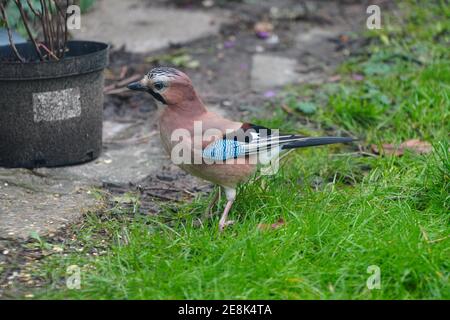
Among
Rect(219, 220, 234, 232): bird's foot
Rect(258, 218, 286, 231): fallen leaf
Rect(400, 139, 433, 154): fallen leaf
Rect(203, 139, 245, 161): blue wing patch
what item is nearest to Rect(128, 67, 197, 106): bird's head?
Rect(203, 139, 245, 161): blue wing patch

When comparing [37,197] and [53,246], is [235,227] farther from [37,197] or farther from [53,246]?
[37,197]

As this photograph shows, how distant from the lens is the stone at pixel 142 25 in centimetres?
720

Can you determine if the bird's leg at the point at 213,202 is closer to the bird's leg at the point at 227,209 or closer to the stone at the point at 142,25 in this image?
the bird's leg at the point at 227,209

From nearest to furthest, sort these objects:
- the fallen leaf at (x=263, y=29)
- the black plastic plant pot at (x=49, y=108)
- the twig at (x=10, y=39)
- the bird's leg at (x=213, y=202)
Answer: the bird's leg at (x=213, y=202) < the twig at (x=10, y=39) < the black plastic plant pot at (x=49, y=108) < the fallen leaf at (x=263, y=29)

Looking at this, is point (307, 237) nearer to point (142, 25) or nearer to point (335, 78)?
point (335, 78)

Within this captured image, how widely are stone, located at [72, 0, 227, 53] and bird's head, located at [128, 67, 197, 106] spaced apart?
10.4 feet

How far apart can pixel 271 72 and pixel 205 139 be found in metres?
2.84

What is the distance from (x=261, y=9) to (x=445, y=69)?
278cm

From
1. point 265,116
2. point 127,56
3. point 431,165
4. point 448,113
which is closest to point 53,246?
point 431,165

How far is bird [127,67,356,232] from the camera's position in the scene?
12.4 ft

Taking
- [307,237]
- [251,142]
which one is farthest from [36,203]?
[307,237]

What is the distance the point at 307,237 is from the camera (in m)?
3.44

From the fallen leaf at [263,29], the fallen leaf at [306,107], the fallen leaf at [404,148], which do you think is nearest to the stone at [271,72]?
the fallen leaf at [263,29]

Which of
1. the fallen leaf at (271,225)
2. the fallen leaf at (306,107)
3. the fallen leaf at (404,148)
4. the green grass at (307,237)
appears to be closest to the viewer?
Result: the green grass at (307,237)
